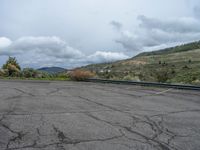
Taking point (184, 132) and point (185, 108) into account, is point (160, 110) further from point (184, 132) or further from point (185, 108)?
point (184, 132)

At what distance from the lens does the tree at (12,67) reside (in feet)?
112

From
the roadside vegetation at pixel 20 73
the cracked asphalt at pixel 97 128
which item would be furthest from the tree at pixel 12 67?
the cracked asphalt at pixel 97 128

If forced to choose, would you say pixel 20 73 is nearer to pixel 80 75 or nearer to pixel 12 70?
pixel 12 70

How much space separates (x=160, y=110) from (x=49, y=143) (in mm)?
5609

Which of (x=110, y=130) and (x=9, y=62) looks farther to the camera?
(x=9, y=62)

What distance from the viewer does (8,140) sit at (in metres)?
6.04

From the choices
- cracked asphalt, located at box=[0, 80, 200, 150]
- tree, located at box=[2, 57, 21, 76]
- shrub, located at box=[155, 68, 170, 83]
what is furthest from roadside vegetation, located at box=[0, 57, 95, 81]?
cracked asphalt, located at box=[0, 80, 200, 150]

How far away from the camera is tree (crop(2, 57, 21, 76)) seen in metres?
34.1

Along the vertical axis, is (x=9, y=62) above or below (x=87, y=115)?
above

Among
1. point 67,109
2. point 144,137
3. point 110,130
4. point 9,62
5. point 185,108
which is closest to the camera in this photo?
point 144,137

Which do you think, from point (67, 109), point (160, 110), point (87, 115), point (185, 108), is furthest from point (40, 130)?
point (185, 108)

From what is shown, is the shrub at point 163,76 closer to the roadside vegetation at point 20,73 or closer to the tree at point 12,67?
the roadside vegetation at point 20,73

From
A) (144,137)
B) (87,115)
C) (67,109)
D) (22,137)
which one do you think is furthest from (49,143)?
(67,109)

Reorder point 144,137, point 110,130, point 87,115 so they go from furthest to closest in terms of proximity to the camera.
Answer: point 87,115, point 110,130, point 144,137
